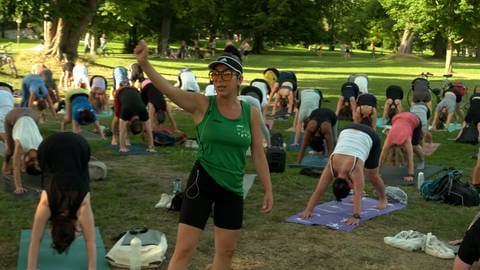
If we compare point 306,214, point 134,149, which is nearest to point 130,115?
point 134,149

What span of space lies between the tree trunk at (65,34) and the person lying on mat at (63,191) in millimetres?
21871

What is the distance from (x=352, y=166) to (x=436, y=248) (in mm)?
1304

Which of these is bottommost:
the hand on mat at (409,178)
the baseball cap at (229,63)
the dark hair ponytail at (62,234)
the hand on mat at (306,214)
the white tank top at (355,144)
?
the hand on mat at (306,214)

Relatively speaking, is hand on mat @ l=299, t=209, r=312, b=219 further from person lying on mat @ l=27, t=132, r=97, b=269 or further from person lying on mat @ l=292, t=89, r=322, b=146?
person lying on mat @ l=292, t=89, r=322, b=146

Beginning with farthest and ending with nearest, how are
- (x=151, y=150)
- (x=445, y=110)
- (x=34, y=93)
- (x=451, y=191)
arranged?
(x=445, y=110)
(x=34, y=93)
(x=151, y=150)
(x=451, y=191)

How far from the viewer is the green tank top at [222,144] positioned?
14.5 feet

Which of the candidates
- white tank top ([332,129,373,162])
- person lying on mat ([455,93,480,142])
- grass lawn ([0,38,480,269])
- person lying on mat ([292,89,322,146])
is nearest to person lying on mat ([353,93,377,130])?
grass lawn ([0,38,480,269])

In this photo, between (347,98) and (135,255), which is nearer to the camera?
(135,255)

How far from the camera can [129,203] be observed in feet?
27.1

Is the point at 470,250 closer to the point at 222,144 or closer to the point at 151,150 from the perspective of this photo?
the point at 222,144

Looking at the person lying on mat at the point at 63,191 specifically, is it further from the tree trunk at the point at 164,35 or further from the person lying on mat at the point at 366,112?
the tree trunk at the point at 164,35

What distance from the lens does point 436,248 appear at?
21.8ft

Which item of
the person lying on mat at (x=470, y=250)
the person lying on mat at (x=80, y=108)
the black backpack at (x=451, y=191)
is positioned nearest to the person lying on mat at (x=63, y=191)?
the person lying on mat at (x=470, y=250)

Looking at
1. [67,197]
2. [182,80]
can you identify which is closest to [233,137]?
[67,197]
